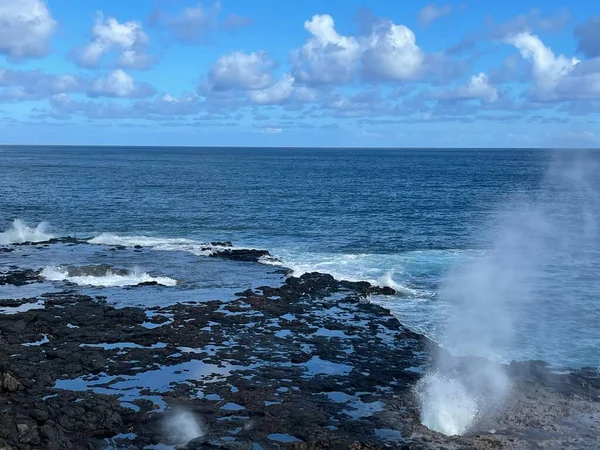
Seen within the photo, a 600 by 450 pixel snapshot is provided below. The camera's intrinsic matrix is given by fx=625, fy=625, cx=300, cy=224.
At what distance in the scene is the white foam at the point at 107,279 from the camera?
174 feet

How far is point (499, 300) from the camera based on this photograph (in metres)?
49.7

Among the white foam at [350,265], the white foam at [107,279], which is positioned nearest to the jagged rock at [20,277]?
the white foam at [107,279]

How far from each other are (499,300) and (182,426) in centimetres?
3114

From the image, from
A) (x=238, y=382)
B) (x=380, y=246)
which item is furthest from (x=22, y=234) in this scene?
(x=238, y=382)

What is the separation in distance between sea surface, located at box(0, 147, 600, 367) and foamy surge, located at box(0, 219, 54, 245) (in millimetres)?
301

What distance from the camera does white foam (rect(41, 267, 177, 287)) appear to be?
53.0 m

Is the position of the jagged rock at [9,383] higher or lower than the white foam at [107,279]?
higher

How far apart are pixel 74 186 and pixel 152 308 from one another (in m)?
98.7

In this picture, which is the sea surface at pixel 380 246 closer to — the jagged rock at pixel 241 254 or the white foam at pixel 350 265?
the white foam at pixel 350 265

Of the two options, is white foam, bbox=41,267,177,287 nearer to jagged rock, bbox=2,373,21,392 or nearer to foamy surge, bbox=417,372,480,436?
jagged rock, bbox=2,373,21,392

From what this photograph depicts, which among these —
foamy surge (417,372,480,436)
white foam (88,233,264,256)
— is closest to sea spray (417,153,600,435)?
foamy surge (417,372,480,436)

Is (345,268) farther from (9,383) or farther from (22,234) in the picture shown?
(22,234)

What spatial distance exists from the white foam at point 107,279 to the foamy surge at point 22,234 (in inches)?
764

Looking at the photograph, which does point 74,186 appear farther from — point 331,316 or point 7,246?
point 331,316
